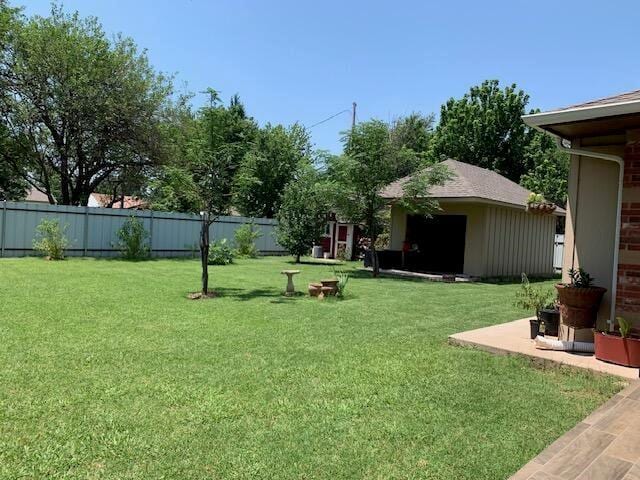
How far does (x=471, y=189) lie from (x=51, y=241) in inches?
498

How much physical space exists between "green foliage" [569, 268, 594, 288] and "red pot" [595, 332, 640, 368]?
0.57 metres

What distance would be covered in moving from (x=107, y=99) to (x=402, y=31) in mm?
11039

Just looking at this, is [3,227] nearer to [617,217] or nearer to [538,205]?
[538,205]

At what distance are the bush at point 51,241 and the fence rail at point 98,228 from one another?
52 cm

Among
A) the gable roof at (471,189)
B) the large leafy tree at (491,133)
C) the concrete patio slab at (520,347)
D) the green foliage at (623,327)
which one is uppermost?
the large leafy tree at (491,133)

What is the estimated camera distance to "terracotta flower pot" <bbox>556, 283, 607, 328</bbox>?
203 inches

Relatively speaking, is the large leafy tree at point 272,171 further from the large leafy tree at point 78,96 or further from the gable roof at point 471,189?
the gable roof at point 471,189

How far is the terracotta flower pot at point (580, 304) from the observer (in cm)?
516

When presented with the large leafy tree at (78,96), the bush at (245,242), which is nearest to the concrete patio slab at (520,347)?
the bush at (245,242)

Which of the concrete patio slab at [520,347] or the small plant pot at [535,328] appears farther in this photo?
the small plant pot at [535,328]

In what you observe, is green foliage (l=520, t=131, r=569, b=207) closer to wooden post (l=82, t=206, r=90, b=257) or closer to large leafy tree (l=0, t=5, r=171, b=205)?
large leafy tree (l=0, t=5, r=171, b=205)

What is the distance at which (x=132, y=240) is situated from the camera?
16.6 meters

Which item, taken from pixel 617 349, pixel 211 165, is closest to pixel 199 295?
pixel 211 165

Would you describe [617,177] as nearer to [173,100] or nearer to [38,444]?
[38,444]
